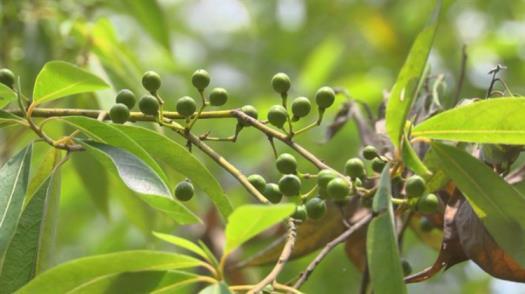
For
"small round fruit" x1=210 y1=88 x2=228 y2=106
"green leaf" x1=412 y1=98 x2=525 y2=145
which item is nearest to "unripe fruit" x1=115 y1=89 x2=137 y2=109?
"small round fruit" x1=210 y1=88 x2=228 y2=106

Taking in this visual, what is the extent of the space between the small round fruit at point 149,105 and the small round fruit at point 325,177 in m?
0.28

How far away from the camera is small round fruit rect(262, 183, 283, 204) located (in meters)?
1.57

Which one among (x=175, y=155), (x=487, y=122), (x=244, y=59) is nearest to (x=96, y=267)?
(x=175, y=155)

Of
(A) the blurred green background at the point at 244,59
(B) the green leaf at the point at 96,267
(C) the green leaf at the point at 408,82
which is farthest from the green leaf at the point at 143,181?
(A) the blurred green background at the point at 244,59

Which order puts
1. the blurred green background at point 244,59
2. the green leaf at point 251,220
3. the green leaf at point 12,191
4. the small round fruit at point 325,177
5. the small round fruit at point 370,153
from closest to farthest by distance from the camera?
the green leaf at point 251,220 → the green leaf at point 12,191 → the small round fruit at point 325,177 → the small round fruit at point 370,153 → the blurred green background at point 244,59

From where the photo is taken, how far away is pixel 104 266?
1281mm

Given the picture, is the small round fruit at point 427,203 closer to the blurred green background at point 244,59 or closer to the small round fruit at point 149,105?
the small round fruit at point 149,105

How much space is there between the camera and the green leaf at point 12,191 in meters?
1.38

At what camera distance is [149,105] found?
1.56m

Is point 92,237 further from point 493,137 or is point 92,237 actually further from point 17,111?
point 493,137

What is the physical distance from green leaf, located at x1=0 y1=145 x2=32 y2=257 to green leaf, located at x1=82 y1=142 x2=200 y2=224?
0.11 m

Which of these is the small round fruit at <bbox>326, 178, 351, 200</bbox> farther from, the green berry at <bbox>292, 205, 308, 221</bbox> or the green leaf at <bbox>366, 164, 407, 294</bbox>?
the green leaf at <bbox>366, 164, 407, 294</bbox>

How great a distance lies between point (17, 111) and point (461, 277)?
2.52 meters

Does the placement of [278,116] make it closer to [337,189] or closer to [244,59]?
[337,189]
